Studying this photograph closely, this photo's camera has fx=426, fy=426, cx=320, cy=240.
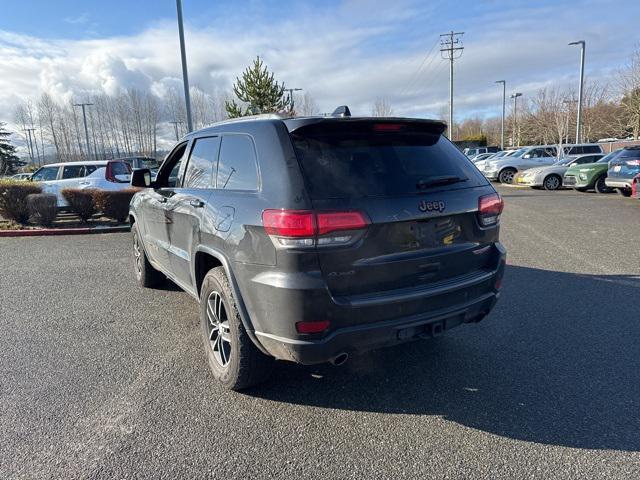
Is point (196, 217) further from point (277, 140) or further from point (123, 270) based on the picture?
point (123, 270)

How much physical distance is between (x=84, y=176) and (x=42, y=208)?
2244 millimetres

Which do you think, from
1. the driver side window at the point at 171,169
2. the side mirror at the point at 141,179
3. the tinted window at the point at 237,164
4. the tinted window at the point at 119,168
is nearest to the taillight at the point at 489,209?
the tinted window at the point at 237,164

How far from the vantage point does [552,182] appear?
18203mm

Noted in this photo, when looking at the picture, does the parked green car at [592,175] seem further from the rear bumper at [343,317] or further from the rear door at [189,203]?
the rear door at [189,203]

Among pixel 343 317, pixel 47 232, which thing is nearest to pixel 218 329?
pixel 343 317

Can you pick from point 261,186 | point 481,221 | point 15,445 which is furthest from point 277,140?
point 15,445

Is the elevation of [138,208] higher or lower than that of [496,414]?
higher

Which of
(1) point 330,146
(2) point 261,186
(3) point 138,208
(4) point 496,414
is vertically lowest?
(4) point 496,414

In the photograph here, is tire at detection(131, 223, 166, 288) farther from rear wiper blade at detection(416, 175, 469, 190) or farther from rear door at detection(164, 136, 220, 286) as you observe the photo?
rear wiper blade at detection(416, 175, 469, 190)

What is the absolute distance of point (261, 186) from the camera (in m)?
2.67

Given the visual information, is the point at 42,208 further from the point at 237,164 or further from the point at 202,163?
the point at 237,164

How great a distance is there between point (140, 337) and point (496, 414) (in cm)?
320

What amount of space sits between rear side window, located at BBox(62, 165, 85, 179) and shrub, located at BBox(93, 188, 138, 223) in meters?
2.34

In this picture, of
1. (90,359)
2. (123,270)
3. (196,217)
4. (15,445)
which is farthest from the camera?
(123,270)
